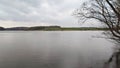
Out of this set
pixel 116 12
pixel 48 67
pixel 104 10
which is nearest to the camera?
pixel 48 67

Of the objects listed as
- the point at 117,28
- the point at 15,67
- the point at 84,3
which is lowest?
the point at 15,67

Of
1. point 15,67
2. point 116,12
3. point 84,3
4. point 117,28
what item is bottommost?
point 15,67

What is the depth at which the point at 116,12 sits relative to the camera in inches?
487

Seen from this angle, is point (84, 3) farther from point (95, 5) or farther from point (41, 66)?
point (41, 66)

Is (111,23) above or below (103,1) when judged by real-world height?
below

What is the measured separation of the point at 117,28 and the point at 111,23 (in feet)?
2.02

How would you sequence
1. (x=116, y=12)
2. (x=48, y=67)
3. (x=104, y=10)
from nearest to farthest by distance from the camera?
(x=48, y=67)
(x=116, y=12)
(x=104, y=10)

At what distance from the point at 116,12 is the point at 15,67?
806 centimetres

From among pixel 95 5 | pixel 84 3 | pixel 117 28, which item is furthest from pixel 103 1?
pixel 117 28

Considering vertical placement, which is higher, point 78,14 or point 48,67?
point 78,14

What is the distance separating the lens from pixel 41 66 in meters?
10.5

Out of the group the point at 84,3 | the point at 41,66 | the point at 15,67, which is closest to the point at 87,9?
the point at 84,3

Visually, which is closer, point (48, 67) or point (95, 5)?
point (48, 67)

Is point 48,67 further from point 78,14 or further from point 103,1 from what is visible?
point 103,1
